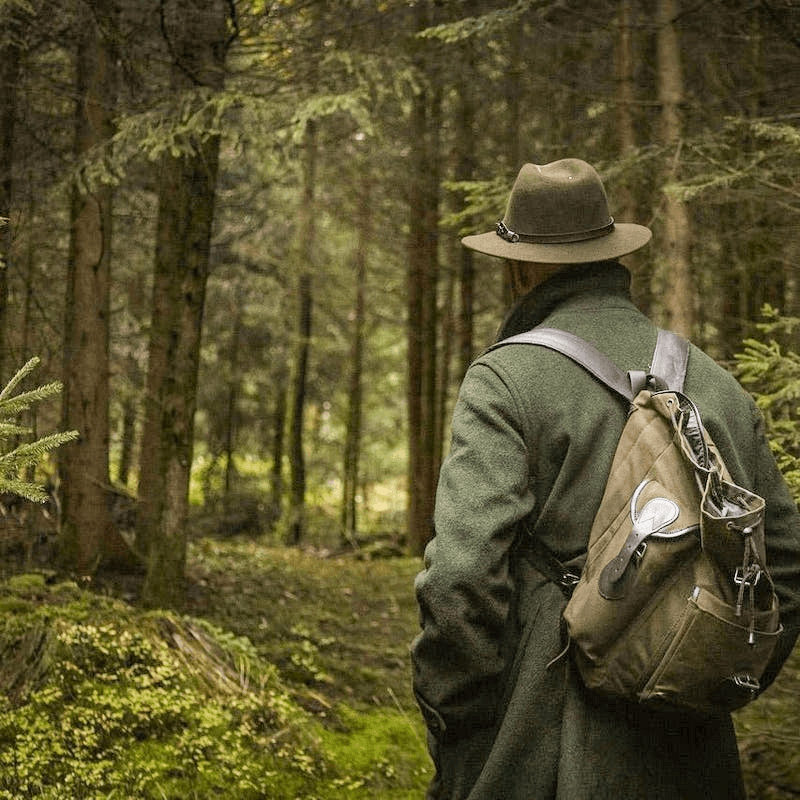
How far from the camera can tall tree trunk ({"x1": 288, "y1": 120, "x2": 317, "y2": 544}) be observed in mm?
17938

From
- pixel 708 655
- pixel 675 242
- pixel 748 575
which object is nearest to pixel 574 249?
pixel 748 575

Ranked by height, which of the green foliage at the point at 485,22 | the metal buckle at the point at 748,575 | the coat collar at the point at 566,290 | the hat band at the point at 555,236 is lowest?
the metal buckle at the point at 748,575

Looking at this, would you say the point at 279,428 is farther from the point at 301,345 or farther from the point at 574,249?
the point at 574,249

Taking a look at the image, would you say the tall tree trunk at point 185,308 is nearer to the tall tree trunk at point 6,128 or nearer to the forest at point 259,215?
the forest at point 259,215

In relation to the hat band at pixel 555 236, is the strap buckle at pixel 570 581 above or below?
below

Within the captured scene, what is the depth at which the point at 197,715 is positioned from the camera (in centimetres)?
540

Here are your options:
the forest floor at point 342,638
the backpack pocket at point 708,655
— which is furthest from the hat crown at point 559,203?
the forest floor at point 342,638

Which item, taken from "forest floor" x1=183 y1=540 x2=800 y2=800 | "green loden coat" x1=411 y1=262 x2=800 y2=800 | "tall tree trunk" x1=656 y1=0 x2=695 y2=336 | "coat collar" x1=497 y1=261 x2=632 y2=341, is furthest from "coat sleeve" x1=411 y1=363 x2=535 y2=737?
"tall tree trunk" x1=656 y1=0 x2=695 y2=336

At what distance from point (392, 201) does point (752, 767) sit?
13457 millimetres

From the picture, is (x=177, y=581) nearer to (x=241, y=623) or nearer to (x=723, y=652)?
(x=241, y=623)

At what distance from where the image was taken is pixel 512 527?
2613 millimetres

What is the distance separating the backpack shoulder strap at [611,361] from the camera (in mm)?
2775

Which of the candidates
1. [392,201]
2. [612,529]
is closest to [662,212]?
[612,529]

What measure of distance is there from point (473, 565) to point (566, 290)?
3.22ft
